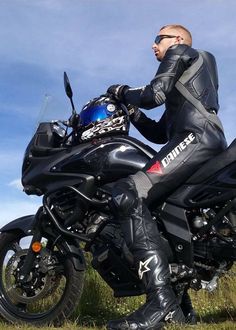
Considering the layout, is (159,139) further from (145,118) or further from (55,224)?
(55,224)

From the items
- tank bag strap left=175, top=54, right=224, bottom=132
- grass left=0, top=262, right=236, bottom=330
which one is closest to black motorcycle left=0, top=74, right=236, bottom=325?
tank bag strap left=175, top=54, right=224, bottom=132

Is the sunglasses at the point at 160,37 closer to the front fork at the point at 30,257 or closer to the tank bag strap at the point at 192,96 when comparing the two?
the tank bag strap at the point at 192,96

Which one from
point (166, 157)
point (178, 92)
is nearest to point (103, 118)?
point (178, 92)

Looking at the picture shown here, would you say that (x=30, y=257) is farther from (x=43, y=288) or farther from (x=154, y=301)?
(x=154, y=301)

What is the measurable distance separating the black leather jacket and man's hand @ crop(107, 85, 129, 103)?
0.07 m

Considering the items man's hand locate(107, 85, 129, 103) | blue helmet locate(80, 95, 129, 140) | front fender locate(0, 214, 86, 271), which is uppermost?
man's hand locate(107, 85, 129, 103)

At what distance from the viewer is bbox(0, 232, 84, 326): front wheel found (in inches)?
200

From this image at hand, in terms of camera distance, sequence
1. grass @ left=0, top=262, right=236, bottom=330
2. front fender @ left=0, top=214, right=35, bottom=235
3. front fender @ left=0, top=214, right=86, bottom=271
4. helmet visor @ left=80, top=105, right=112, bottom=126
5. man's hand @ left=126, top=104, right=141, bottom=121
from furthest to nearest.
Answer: grass @ left=0, top=262, right=236, bottom=330
front fender @ left=0, top=214, right=35, bottom=235
man's hand @ left=126, top=104, right=141, bottom=121
front fender @ left=0, top=214, right=86, bottom=271
helmet visor @ left=80, top=105, right=112, bottom=126

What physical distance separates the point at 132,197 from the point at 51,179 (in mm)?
1177

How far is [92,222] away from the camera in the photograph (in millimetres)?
4934

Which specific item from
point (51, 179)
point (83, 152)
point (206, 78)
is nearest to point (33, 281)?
point (51, 179)

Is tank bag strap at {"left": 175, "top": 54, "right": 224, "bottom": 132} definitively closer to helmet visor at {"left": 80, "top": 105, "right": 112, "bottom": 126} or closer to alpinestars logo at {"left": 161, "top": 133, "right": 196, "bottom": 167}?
alpinestars logo at {"left": 161, "top": 133, "right": 196, "bottom": 167}

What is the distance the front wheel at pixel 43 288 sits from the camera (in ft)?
16.6

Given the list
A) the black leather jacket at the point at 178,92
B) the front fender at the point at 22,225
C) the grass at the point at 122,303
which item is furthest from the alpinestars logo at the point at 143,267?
the grass at the point at 122,303
